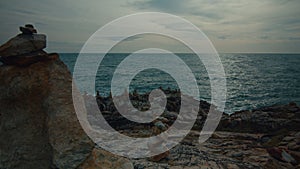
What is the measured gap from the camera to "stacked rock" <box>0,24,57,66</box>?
5598 mm

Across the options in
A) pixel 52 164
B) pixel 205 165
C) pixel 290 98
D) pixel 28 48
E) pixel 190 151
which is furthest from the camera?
pixel 290 98

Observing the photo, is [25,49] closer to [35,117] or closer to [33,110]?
[33,110]

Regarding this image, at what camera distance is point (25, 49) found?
5676 mm

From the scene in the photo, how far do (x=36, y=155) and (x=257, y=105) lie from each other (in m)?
30.4

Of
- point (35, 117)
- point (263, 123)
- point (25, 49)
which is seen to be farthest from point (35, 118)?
point (263, 123)

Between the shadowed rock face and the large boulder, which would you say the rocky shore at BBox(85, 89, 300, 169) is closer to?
the shadowed rock face

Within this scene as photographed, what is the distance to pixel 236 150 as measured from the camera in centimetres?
983

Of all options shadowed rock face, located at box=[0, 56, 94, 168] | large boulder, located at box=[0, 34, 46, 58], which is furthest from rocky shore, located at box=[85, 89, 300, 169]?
large boulder, located at box=[0, 34, 46, 58]

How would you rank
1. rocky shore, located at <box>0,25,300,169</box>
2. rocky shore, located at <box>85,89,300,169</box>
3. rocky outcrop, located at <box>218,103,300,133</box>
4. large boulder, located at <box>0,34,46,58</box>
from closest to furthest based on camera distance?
rocky shore, located at <box>0,25,300,169</box> < large boulder, located at <box>0,34,46,58</box> < rocky shore, located at <box>85,89,300,169</box> < rocky outcrop, located at <box>218,103,300,133</box>

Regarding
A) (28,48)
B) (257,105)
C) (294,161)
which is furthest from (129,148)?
(257,105)

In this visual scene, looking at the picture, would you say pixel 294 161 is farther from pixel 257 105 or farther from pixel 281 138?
pixel 257 105

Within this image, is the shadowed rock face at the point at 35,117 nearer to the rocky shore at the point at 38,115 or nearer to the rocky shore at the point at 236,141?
the rocky shore at the point at 38,115

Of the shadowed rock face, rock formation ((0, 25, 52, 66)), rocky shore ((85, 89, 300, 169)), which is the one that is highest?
rock formation ((0, 25, 52, 66))

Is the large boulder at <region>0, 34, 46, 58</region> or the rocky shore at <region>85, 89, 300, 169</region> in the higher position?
the large boulder at <region>0, 34, 46, 58</region>
